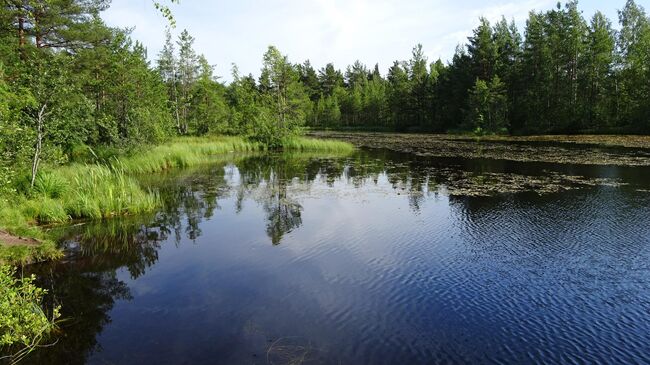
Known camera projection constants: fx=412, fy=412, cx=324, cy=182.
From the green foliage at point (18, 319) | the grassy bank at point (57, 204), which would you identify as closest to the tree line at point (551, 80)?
the grassy bank at point (57, 204)

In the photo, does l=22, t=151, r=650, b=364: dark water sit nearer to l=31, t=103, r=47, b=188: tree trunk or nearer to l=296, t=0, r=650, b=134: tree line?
l=31, t=103, r=47, b=188: tree trunk

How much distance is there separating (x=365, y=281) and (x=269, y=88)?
118ft

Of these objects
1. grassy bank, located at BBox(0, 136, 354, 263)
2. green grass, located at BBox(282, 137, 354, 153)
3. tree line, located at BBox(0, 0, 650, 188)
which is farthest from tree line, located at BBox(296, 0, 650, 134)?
grassy bank, located at BBox(0, 136, 354, 263)

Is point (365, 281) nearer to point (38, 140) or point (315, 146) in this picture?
point (38, 140)

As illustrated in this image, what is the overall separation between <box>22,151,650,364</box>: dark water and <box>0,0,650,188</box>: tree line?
4.41 meters

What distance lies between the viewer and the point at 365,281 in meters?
8.62

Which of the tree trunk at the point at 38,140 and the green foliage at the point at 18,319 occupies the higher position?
the tree trunk at the point at 38,140

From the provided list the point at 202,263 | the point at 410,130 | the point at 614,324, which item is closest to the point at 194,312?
the point at 202,263

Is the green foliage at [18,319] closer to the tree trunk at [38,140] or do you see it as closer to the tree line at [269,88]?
the tree line at [269,88]

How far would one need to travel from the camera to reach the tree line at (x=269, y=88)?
16297 mm

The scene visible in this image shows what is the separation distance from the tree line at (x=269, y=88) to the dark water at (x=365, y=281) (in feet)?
14.5

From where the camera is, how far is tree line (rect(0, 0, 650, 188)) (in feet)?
53.5

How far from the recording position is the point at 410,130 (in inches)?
3115

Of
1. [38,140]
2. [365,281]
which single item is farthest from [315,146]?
[365,281]
